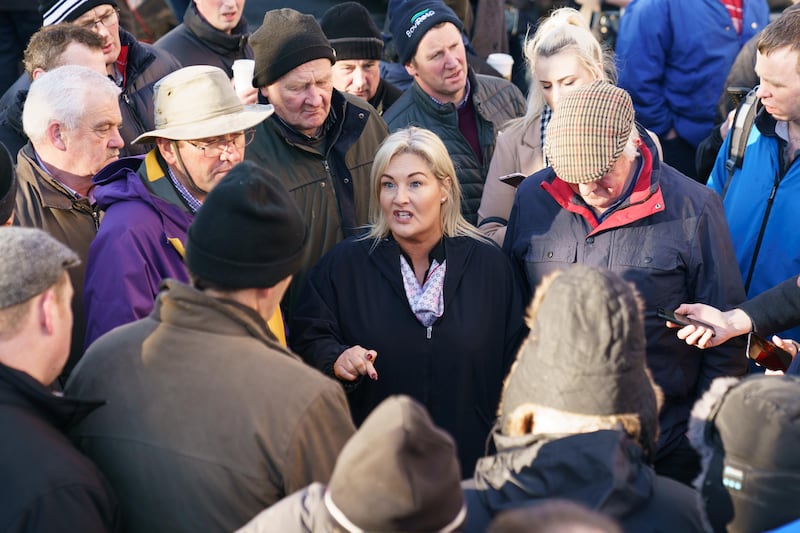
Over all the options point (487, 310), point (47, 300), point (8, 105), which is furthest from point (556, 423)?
point (8, 105)

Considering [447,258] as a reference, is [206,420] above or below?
above

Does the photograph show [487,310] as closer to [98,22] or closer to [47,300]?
[47,300]

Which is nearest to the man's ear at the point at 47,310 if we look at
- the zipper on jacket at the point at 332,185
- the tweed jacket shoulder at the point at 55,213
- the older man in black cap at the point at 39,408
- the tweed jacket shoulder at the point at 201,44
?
the older man in black cap at the point at 39,408

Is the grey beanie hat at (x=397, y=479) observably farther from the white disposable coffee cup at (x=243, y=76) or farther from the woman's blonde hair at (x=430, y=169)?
the white disposable coffee cup at (x=243, y=76)

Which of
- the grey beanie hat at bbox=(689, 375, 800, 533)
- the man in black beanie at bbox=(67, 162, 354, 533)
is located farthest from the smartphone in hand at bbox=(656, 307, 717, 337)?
the man in black beanie at bbox=(67, 162, 354, 533)

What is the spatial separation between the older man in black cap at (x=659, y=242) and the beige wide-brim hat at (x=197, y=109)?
1.23m

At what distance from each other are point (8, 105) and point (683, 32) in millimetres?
4086

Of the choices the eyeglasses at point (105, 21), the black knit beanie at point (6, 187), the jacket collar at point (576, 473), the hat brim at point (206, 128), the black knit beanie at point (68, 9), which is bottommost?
the jacket collar at point (576, 473)

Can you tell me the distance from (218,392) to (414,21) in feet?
11.4

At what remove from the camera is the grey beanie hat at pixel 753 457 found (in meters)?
1.96

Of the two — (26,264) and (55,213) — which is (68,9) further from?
(26,264)

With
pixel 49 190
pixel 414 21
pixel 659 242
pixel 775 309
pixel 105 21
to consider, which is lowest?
pixel 775 309

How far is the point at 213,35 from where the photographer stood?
237 inches

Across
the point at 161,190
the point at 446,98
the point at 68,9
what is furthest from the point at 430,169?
the point at 68,9
